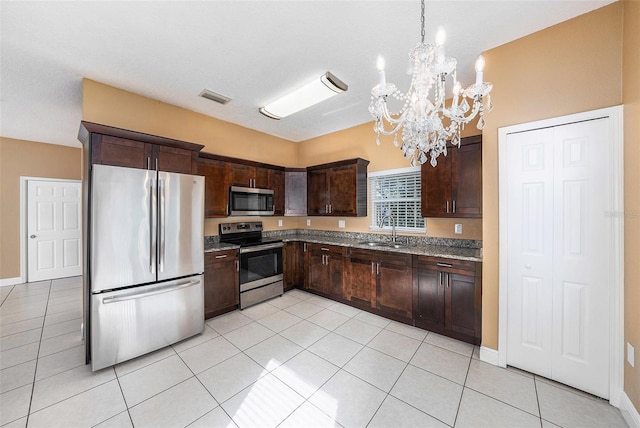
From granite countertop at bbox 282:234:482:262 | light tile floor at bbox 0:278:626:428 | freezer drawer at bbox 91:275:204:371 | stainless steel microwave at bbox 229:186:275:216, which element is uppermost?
stainless steel microwave at bbox 229:186:275:216

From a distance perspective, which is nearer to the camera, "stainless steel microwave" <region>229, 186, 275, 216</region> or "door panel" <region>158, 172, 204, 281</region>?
"door panel" <region>158, 172, 204, 281</region>

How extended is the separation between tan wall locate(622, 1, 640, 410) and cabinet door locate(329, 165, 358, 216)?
2674 mm

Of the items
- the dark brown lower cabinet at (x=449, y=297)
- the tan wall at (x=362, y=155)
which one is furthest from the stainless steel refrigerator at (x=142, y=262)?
the dark brown lower cabinet at (x=449, y=297)

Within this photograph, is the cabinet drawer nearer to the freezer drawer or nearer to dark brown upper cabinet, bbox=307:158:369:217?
dark brown upper cabinet, bbox=307:158:369:217

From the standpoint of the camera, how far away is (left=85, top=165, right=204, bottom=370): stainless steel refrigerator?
2.10 metres

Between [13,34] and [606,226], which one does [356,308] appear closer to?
[606,226]

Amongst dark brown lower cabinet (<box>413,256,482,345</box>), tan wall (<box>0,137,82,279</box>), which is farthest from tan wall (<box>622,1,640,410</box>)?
tan wall (<box>0,137,82,279</box>)

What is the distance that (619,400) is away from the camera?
1.68m

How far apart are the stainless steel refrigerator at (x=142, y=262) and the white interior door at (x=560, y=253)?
325cm

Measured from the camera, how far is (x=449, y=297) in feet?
8.46

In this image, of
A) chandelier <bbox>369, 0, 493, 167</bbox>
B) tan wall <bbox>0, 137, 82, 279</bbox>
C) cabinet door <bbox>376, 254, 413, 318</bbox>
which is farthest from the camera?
tan wall <bbox>0, 137, 82, 279</bbox>

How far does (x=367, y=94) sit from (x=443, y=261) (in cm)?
226

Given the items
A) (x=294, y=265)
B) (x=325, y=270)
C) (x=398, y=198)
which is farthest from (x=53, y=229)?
(x=398, y=198)

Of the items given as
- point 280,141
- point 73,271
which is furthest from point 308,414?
point 73,271
